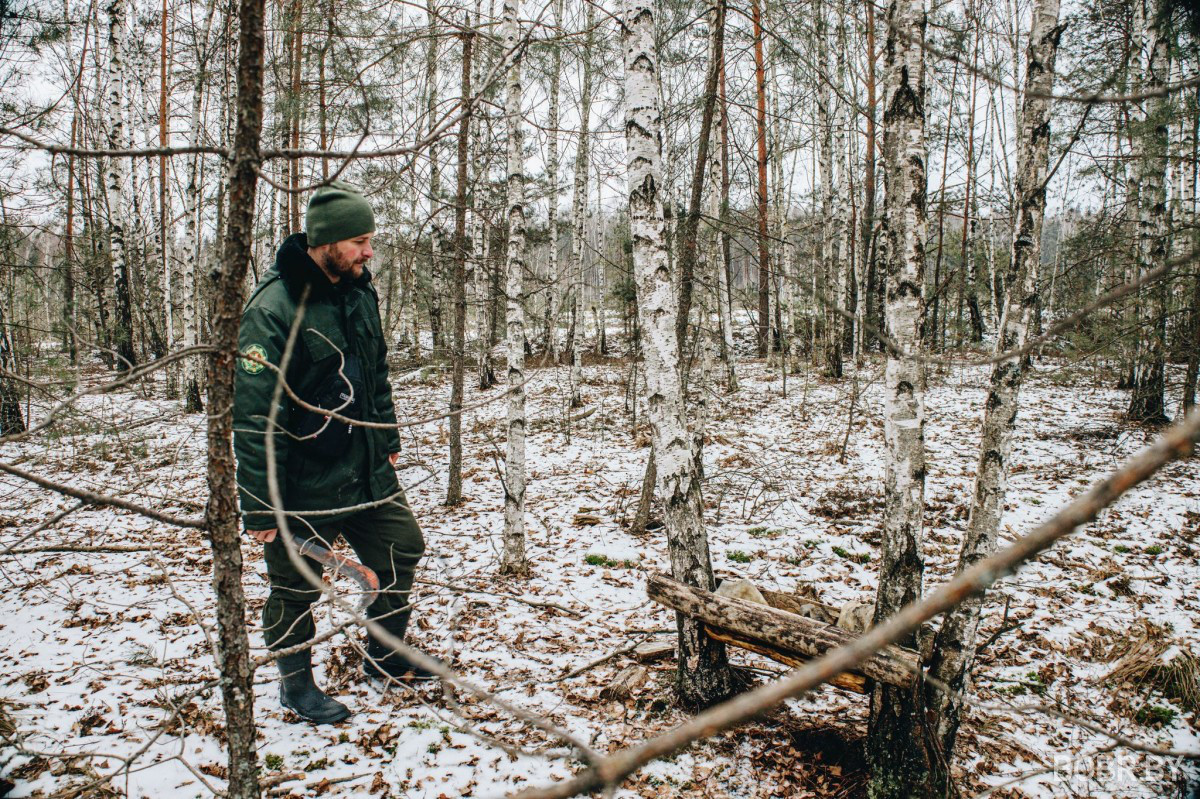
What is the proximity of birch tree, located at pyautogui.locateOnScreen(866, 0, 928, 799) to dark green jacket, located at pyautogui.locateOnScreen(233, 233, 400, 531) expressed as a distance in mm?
2377

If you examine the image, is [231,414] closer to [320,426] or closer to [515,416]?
[320,426]

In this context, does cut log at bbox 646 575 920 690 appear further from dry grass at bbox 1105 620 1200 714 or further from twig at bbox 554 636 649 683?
dry grass at bbox 1105 620 1200 714

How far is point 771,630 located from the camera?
8.79ft

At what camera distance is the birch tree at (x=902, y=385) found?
2420 mm

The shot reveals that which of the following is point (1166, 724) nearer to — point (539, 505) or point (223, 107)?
point (539, 505)

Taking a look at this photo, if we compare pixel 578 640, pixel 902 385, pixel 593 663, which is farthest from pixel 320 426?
pixel 902 385

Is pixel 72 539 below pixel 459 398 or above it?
below

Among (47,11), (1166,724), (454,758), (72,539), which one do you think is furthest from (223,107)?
(1166,724)

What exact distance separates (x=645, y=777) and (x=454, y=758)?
0.89 meters

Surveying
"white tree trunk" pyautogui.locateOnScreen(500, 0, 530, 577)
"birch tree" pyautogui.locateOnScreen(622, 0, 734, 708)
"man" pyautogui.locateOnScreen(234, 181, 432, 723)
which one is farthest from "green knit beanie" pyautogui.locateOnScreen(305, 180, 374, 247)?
"white tree trunk" pyautogui.locateOnScreen(500, 0, 530, 577)

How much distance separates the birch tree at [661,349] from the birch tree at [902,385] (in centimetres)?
81

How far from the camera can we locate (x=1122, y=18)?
9188mm

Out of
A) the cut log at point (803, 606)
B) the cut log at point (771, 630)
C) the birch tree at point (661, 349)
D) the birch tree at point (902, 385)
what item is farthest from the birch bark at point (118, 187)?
the birch tree at point (902, 385)

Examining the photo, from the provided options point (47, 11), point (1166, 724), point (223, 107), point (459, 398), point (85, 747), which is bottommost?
point (1166, 724)
